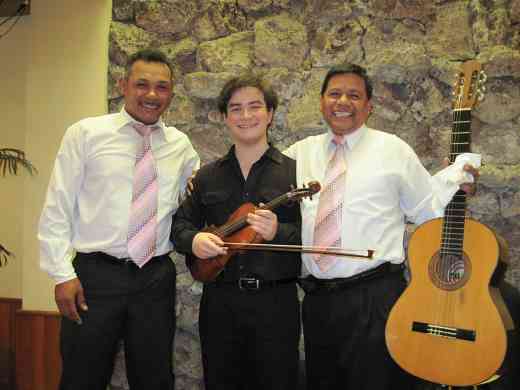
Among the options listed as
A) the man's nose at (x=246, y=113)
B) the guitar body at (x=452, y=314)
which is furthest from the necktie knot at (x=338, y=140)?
the guitar body at (x=452, y=314)

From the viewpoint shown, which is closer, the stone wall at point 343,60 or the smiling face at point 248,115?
the smiling face at point 248,115

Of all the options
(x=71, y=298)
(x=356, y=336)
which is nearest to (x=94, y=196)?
(x=71, y=298)

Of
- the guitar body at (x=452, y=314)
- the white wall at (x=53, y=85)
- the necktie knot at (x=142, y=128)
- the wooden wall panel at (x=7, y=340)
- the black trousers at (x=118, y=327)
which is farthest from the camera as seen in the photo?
the wooden wall panel at (x=7, y=340)

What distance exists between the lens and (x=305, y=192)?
194cm

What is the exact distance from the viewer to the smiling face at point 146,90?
2277 mm

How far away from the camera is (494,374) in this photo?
186 centimetres

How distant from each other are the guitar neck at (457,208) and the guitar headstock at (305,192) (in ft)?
1.78

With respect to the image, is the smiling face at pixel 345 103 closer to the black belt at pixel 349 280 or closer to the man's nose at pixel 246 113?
the man's nose at pixel 246 113

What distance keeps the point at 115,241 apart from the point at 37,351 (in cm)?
168

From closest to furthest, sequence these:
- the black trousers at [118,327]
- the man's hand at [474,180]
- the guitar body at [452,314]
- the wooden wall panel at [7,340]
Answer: the guitar body at [452,314]
the man's hand at [474,180]
the black trousers at [118,327]
the wooden wall panel at [7,340]

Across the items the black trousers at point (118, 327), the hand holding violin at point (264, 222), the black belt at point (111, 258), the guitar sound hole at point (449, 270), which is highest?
the hand holding violin at point (264, 222)

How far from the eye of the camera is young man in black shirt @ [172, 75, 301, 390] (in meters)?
1.95

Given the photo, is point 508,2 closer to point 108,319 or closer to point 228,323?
point 228,323

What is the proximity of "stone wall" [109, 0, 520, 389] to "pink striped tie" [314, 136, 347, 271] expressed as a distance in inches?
28.3
